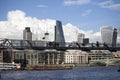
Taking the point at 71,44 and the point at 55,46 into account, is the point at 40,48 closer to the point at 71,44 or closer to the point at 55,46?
the point at 55,46

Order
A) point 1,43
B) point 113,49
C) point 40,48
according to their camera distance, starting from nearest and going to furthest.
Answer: point 40,48 → point 113,49 → point 1,43

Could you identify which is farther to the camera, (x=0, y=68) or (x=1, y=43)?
(x=0, y=68)

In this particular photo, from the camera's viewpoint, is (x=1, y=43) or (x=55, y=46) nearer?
(x=55, y=46)

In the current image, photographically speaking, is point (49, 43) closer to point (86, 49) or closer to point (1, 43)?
point (86, 49)

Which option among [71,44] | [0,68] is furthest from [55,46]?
[0,68]

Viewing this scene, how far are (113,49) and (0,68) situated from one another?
68.1 m

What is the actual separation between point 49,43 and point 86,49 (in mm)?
12752

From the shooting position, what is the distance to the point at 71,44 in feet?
507

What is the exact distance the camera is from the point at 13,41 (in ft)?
479

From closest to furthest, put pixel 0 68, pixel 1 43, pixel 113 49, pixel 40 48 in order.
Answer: pixel 40 48 < pixel 113 49 < pixel 1 43 < pixel 0 68

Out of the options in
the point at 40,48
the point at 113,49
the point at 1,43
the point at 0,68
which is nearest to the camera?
the point at 40,48

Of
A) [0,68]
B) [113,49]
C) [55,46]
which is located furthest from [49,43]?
[0,68]

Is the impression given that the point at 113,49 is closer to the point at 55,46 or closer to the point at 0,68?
the point at 55,46

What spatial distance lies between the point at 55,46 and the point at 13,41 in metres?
15.1
